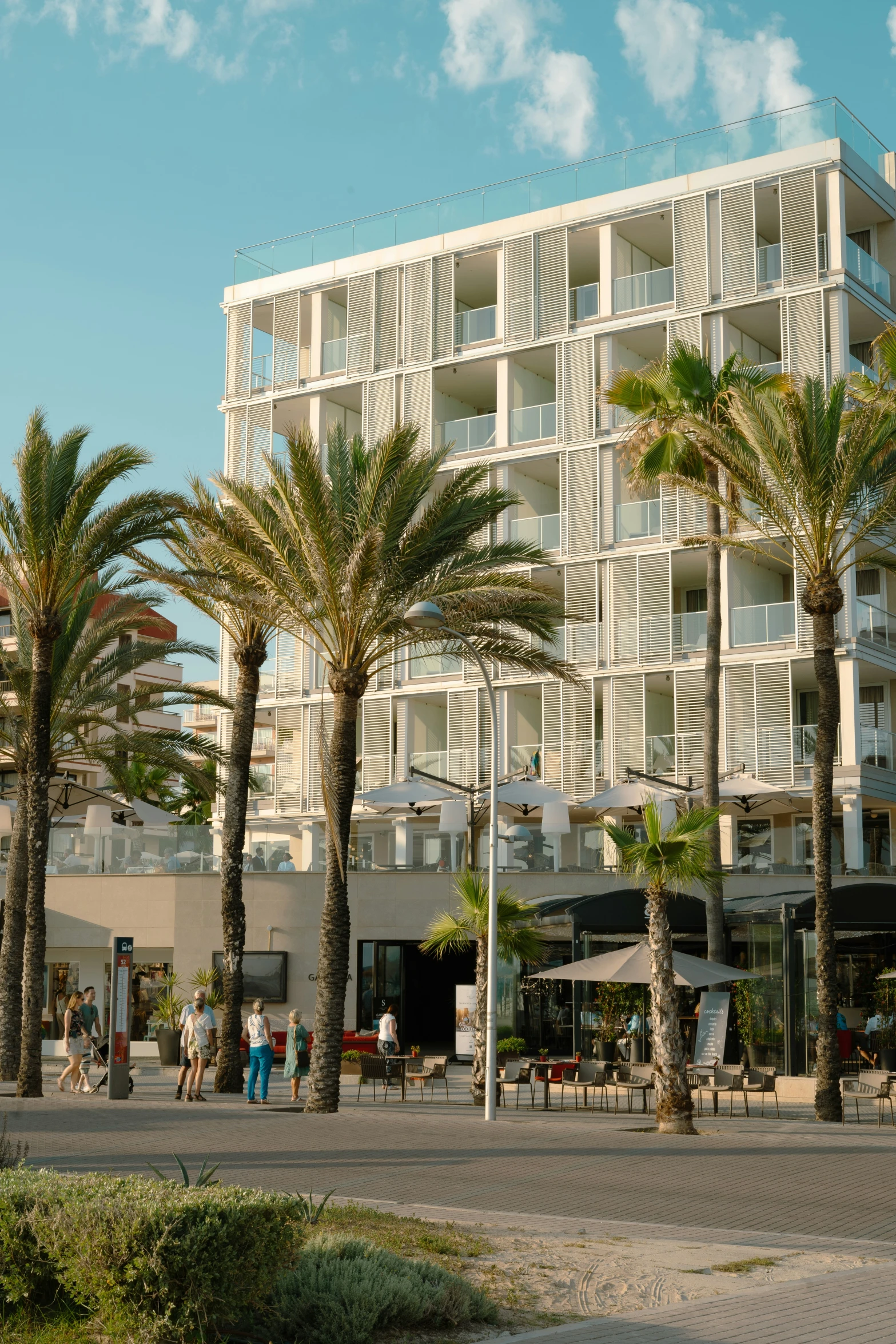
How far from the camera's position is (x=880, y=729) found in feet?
123

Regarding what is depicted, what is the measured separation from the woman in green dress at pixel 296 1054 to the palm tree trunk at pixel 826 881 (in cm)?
821

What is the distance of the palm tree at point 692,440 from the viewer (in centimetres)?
2722

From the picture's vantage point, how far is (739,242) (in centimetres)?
3953

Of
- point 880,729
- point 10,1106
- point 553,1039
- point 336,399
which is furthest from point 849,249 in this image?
point 10,1106

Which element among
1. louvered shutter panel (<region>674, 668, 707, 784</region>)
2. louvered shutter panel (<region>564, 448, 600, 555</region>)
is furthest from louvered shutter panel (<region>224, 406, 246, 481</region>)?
louvered shutter panel (<region>674, 668, 707, 784</region>)

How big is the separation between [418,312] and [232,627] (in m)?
20.3

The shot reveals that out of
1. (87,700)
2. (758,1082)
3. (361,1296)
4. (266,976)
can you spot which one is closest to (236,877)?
(87,700)

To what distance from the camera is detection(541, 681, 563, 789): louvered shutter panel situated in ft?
132

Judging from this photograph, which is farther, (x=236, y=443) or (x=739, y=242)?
(x=236, y=443)

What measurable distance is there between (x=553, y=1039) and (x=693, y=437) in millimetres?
14455

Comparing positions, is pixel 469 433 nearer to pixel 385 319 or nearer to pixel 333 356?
pixel 385 319

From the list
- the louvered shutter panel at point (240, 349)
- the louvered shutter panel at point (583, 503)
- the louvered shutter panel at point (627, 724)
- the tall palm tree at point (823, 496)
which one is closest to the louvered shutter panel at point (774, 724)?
the louvered shutter panel at point (627, 724)

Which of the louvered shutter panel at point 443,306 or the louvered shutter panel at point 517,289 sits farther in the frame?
the louvered shutter panel at point 443,306

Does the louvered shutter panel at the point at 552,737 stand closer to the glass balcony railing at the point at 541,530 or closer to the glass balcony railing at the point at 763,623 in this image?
the glass balcony railing at the point at 541,530
